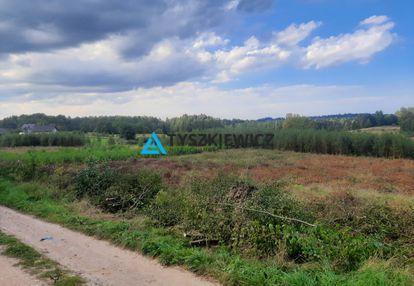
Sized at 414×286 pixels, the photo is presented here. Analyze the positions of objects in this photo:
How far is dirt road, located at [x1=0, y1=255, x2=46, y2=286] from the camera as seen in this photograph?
3.94 metres

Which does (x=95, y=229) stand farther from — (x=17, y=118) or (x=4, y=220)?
(x=17, y=118)

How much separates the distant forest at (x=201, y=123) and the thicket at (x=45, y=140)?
25.7 ft

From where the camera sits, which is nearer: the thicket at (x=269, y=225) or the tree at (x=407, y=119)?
the thicket at (x=269, y=225)

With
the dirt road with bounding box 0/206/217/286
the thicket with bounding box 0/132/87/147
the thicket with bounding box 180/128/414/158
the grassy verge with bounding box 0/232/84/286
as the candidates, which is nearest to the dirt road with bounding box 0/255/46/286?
the grassy verge with bounding box 0/232/84/286

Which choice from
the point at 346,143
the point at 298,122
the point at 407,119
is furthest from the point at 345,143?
the point at 407,119

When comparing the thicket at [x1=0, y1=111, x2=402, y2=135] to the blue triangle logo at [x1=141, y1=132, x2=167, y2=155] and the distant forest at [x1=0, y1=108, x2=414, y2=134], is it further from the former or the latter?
the blue triangle logo at [x1=141, y1=132, x2=167, y2=155]

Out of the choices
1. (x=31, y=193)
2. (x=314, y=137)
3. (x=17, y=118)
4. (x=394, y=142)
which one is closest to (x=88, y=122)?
(x=17, y=118)

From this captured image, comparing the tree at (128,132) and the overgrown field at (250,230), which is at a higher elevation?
the tree at (128,132)

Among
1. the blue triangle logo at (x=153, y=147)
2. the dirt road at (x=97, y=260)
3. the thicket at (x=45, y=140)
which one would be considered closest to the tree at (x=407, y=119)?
the blue triangle logo at (x=153, y=147)

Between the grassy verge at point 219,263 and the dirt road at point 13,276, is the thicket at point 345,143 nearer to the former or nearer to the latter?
the grassy verge at point 219,263

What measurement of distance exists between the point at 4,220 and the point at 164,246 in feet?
14.9

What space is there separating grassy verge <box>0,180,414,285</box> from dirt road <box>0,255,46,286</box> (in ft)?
4.92

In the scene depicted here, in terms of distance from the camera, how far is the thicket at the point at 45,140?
56.4 meters

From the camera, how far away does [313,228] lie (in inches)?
189
